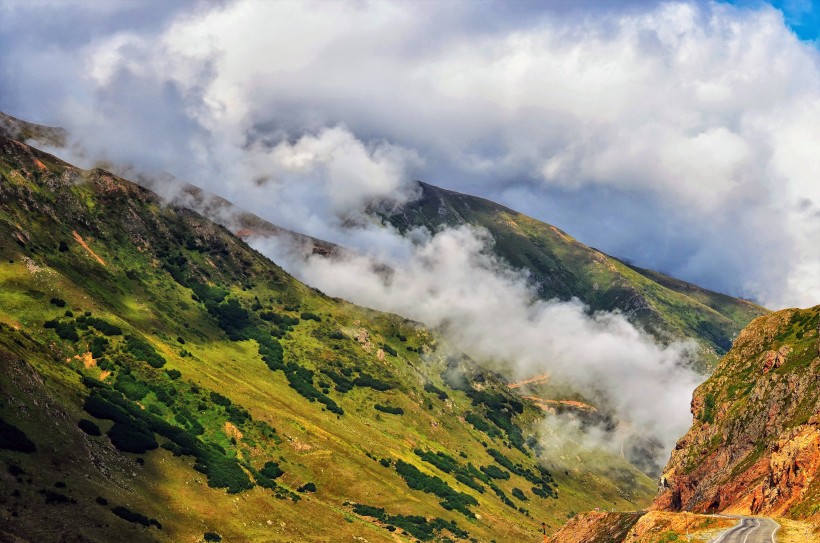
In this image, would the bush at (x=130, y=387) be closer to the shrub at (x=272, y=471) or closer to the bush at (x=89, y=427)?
the shrub at (x=272, y=471)

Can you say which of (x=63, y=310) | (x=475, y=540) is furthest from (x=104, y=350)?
(x=475, y=540)

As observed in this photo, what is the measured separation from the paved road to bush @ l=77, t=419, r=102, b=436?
3517 inches

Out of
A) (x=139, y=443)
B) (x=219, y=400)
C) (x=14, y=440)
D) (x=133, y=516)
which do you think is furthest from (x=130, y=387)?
(x=14, y=440)

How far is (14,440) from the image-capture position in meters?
91.1

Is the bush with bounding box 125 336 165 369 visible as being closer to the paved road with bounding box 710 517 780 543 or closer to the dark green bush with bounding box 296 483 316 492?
the dark green bush with bounding box 296 483 316 492

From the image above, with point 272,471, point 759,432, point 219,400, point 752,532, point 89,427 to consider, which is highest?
point 759,432

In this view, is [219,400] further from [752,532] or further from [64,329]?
[752,532]

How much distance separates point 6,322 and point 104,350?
20924mm

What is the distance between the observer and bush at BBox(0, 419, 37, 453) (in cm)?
8944

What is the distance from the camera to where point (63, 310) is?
156 metres

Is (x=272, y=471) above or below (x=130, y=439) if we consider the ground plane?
below

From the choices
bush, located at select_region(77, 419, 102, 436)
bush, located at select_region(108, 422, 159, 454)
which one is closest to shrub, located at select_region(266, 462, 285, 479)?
bush, located at select_region(108, 422, 159, 454)

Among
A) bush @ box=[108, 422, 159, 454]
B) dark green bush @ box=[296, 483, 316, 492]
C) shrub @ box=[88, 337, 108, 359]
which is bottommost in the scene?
dark green bush @ box=[296, 483, 316, 492]

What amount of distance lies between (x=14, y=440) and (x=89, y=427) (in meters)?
19.6
